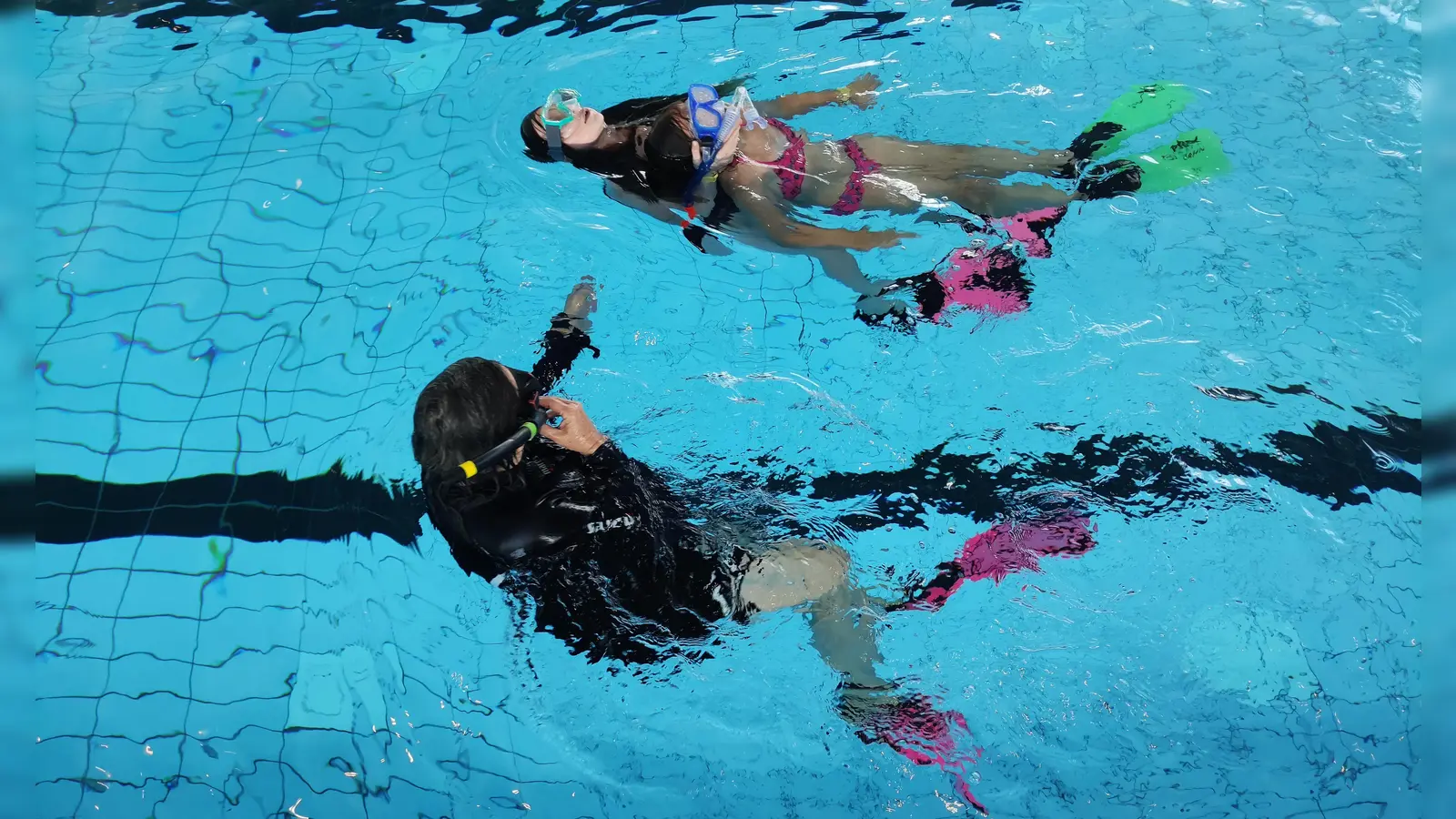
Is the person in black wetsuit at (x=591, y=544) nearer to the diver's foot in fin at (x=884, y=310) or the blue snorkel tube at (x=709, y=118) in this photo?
the diver's foot in fin at (x=884, y=310)

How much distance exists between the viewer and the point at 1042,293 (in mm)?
3549

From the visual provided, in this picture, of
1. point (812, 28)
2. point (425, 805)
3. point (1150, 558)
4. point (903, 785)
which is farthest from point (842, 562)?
point (812, 28)

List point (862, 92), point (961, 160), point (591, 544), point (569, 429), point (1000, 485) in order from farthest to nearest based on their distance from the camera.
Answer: point (862, 92) → point (961, 160) → point (1000, 485) → point (569, 429) → point (591, 544)

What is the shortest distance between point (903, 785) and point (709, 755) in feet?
1.88

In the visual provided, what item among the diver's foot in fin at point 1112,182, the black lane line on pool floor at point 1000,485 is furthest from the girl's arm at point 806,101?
the black lane line on pool floor at point 1000,485

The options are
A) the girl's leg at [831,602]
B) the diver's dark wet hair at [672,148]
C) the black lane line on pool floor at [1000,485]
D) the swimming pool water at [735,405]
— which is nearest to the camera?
the girl's leg at [831,602]

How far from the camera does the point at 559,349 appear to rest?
10.5 ft

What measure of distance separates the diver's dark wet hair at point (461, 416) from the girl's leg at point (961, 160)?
2.09m

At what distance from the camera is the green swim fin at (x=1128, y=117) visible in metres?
3.85

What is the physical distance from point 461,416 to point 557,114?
1.71 m

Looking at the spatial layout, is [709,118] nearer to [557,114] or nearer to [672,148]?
[672,148]

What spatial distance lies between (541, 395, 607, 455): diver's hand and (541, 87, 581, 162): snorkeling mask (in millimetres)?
1387

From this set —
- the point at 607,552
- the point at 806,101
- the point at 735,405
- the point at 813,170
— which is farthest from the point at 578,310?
the point at 806,101

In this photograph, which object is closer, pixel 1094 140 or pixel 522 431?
pixel 522 431
